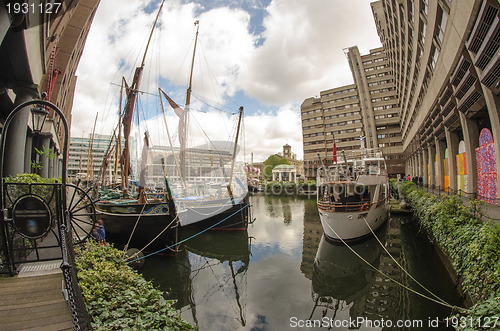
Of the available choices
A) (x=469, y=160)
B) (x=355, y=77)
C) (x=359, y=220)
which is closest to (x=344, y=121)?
(x=355, y=77)

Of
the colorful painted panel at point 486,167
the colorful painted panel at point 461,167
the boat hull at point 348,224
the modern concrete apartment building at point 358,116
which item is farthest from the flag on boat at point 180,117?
the modern concrete apartment building at point 358,116

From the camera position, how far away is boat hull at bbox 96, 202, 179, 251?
12.2 metres

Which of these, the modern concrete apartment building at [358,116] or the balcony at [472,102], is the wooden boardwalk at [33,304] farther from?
the modern concrete apartment building at [358,116]

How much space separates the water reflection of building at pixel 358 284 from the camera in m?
7.97

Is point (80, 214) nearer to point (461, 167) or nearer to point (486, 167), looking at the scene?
point (486, 167)

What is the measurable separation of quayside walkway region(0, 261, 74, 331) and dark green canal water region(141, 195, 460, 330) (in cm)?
494

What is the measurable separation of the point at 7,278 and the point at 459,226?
11522 millimetres

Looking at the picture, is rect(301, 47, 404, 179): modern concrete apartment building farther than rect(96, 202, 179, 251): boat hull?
Yes

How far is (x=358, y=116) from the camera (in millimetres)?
66188

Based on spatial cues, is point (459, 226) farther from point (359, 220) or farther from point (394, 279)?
point (359, 220)

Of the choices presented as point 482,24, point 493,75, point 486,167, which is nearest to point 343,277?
point 493,75

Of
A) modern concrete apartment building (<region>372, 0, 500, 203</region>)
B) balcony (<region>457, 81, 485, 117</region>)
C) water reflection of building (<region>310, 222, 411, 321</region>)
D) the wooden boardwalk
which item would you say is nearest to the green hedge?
water reflection of building (<region>310, 222, 411, 321</region>)

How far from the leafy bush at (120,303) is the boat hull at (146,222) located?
713 cm

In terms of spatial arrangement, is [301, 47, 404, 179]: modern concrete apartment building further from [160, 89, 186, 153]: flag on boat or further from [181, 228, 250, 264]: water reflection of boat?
[181, 228, 250, 264]: water reflection of boat
